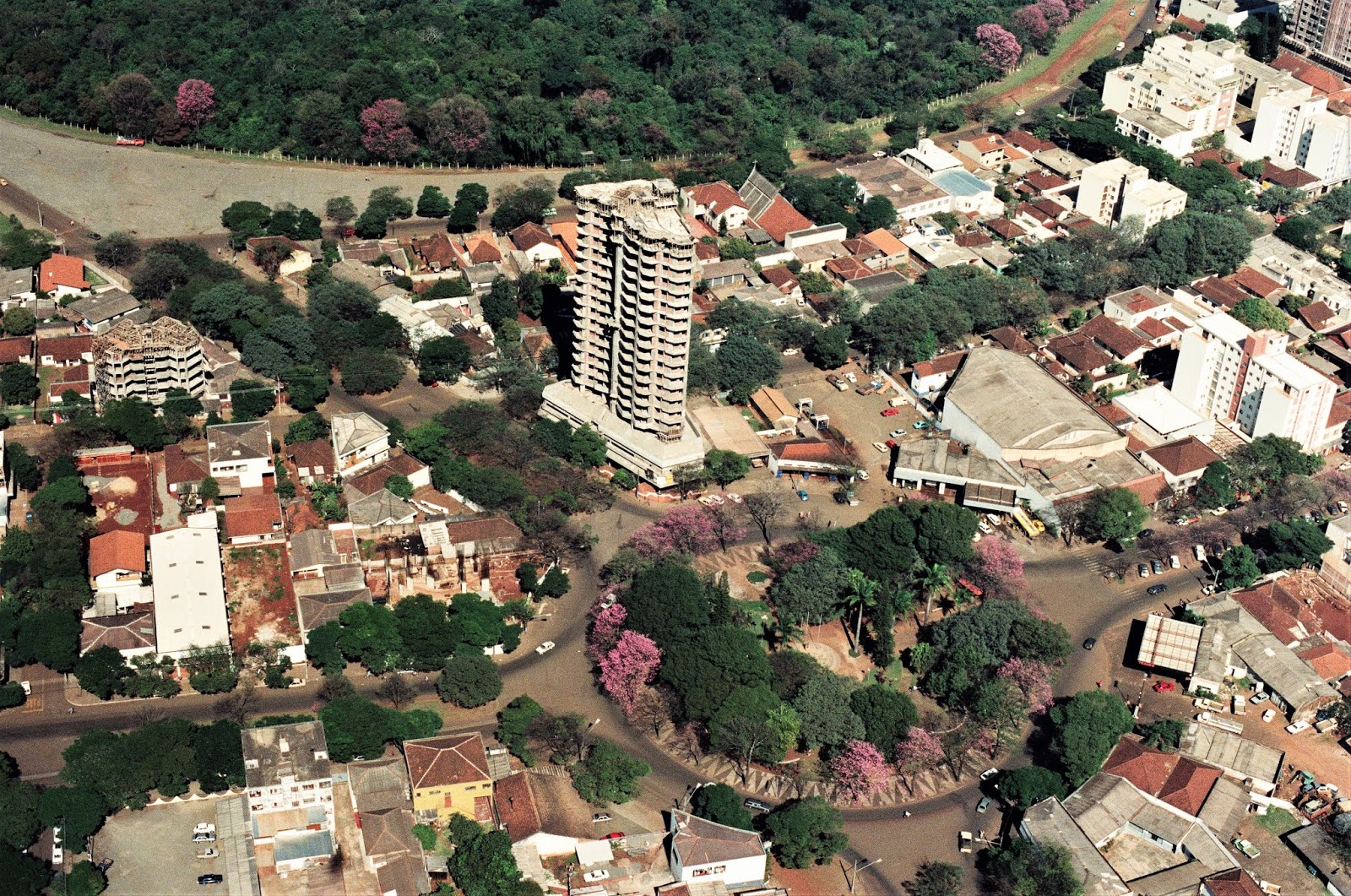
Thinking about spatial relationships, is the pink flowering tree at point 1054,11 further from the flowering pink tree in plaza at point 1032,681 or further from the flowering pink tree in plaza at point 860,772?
the flowering pink tree in plaza at point 860,772

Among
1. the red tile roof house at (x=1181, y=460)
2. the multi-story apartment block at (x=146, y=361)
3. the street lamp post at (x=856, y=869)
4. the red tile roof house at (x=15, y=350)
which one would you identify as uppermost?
the multi-story apartment block at (x=146, y=361)

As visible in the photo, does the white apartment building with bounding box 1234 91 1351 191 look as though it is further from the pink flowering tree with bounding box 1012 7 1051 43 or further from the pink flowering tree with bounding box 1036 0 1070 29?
the pink flowering tree with bounding box 1036 0 1070 29

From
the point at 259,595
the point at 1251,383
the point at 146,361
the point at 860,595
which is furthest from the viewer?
the point at 1251,383

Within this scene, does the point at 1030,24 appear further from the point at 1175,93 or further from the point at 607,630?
the point at 607,630

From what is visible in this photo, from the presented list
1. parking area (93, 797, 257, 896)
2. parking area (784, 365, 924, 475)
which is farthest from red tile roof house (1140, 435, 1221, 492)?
parking area (93, 797, 257, 896)

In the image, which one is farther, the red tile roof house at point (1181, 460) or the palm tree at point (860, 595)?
the red tile roof house at point (1181, 460)

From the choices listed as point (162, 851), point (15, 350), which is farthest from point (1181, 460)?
point (15, 350)

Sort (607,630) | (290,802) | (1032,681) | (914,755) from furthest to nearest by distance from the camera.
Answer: (607,630) → (1032,681) → (914,755) → (290,802)

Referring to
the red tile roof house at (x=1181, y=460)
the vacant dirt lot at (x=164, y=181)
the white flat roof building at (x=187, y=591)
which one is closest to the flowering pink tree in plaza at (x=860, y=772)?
the white flat roof building at (x=187, y=591)
